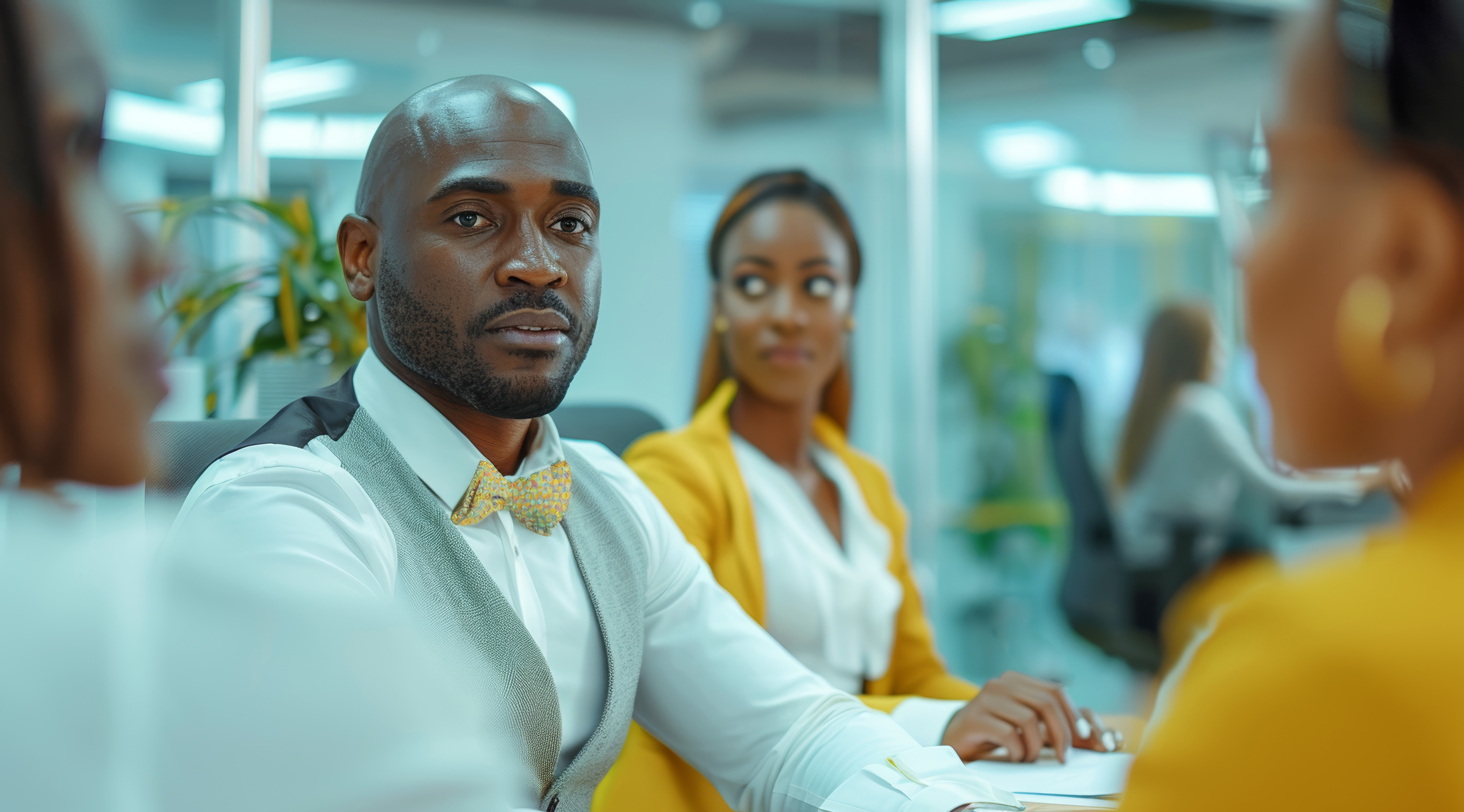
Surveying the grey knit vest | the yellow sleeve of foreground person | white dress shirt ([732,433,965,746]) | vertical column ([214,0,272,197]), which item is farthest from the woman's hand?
vertical column ([214,0,272,197])

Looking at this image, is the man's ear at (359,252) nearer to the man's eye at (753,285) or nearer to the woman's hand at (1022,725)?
the woman's hand at (1022,725)

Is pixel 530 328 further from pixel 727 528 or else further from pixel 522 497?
pixel 727 528

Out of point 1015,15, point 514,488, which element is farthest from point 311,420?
point 1015,15

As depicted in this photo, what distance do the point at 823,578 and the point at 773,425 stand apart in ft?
1.29

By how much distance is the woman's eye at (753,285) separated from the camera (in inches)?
98.2

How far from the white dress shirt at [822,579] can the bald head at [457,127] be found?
41.1 inches

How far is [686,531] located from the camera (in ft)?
6.82

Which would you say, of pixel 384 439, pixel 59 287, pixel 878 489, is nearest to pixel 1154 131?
pixel 878 489

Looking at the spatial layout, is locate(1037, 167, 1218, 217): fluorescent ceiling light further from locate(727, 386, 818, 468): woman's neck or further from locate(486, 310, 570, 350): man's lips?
locate(486, 310, 570, 350): man's lips

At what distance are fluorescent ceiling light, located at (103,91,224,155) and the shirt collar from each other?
266cm

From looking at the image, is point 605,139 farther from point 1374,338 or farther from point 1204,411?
point 1374,338

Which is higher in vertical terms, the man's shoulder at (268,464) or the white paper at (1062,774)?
the man's shoulder at (268,464)

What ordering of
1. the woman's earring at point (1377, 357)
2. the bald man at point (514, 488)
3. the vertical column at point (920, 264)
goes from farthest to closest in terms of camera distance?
the vertical column at point (920, 264) < the bald man at point (514, 488) < the woman's earring at point (1377, 357)

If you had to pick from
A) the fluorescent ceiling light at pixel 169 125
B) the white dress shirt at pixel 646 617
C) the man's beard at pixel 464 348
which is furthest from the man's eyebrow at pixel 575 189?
the fluorescent ceiling light at pixel 169 125
